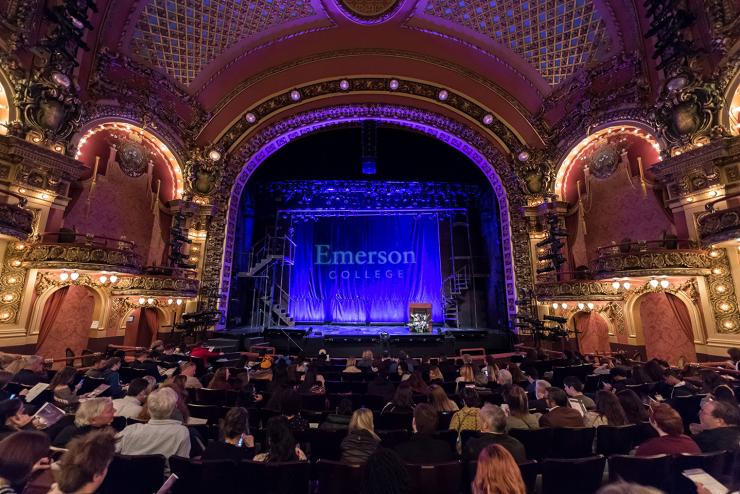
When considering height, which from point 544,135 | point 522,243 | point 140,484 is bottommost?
point 140,484

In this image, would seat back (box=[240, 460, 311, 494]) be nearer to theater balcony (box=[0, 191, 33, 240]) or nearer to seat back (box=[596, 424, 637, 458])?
seat back (box=[596, 424, 637, 458])

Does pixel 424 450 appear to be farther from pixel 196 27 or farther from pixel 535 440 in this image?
pixel 196 27

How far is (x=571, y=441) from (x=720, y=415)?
56.5 inches

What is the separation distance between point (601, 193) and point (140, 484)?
1507 centimetres

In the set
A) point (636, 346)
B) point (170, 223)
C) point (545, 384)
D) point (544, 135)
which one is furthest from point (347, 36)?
point (636, 346)

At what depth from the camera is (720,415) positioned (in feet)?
10.9

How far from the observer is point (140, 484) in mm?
2588

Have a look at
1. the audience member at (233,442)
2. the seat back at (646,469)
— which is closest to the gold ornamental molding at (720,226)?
the seat back at (646,469)

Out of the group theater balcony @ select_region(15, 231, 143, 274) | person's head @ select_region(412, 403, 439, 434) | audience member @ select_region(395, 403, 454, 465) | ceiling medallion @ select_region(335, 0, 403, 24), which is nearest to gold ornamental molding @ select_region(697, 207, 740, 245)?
person's head @ select_region(412, 403, 439, 434)

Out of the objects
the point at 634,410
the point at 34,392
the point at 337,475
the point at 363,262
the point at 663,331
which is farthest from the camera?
the point at 363,262

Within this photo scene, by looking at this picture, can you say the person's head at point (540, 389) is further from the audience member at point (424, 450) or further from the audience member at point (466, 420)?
the audience member at point (424, 450)

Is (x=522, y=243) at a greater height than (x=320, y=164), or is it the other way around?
(x=320, y=164)

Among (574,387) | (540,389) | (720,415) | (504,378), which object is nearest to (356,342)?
(504,378)

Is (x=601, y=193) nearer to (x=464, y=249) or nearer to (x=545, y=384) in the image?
(x=464, y=249)
